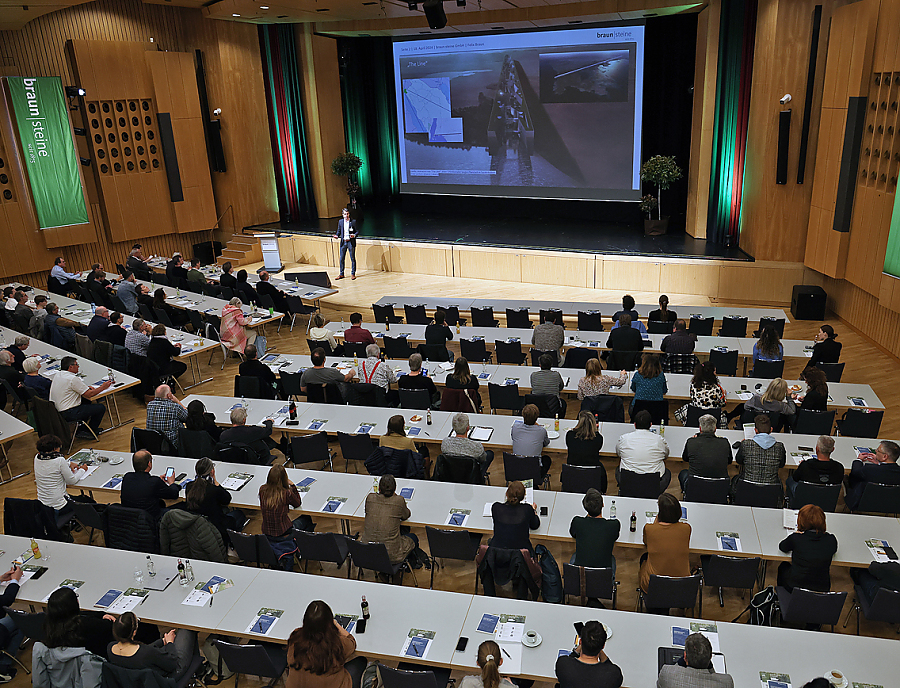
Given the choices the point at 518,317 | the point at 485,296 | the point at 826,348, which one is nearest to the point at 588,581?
the point at 826,348

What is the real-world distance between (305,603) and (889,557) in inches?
169

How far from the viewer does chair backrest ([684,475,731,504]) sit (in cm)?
611

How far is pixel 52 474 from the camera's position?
6559 mm

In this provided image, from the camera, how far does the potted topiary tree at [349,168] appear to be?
63.0ft

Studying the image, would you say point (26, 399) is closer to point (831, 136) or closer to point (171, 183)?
point (171, 183)

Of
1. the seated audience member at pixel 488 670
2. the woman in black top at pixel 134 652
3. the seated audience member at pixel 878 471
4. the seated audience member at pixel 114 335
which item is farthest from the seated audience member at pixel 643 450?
the seated audience member at pixel 114 335

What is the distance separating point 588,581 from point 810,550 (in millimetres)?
1614

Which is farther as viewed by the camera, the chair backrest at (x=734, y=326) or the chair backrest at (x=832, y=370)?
the chair backrest at (x=734, y=326)

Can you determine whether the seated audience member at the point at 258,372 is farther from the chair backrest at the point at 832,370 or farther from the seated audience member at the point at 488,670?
the chair backrest at the point at 832,370

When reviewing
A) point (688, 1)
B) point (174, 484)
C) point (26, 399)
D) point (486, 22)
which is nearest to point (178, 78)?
point (486, 22)

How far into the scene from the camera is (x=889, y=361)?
1081 cm

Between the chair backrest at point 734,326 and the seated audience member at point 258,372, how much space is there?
6.71m

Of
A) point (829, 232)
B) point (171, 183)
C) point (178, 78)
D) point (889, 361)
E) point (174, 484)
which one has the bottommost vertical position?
point (889, 361)

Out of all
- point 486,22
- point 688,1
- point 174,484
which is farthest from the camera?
point 486,22
